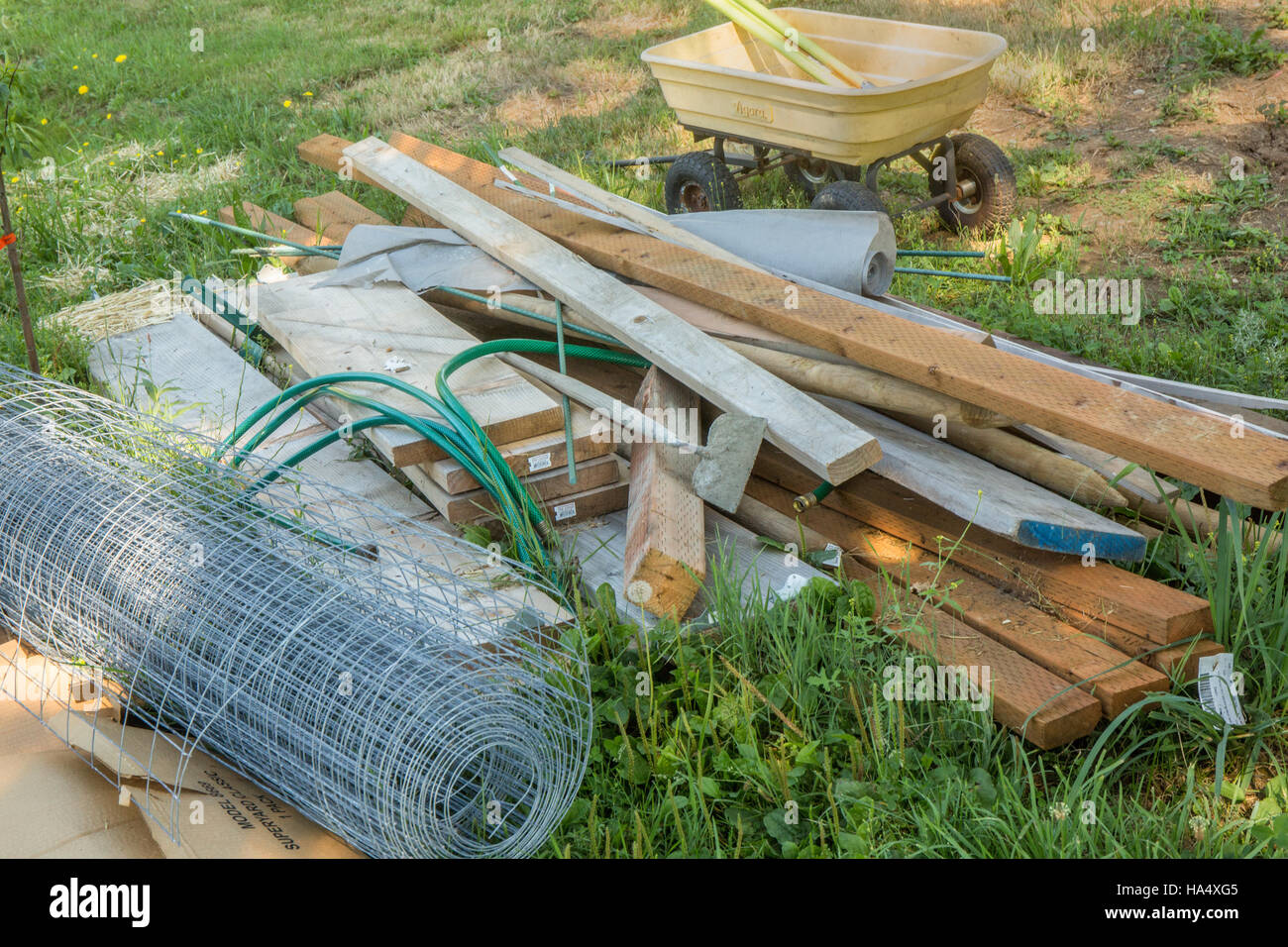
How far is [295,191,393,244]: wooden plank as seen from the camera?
A: 5.39 meters

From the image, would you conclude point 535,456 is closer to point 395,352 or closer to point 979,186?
point 395,352

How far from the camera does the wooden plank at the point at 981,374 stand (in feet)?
8.67

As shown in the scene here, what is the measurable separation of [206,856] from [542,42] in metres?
8.69

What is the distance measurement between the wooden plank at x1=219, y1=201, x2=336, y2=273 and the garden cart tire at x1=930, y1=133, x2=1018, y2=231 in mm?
3229

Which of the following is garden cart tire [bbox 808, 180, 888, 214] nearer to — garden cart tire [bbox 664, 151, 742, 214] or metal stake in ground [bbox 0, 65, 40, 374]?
garden cart tire [bbox 664, 151, 742, 214]

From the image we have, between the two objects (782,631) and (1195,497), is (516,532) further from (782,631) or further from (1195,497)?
(1195,497)

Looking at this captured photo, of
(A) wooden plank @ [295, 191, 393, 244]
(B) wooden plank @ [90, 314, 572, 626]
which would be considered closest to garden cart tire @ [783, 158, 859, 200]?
(A) wooden plank @ [295, 191, 393, 244]

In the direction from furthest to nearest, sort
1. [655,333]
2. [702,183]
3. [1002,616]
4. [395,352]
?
[702,183] < [395,352] < [655,333] < [1002,616]

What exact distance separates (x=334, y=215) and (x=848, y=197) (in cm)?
270

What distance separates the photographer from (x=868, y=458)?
3.01m

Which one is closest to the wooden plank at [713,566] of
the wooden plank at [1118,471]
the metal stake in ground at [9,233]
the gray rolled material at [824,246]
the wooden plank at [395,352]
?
the wooden plank at [395,352]

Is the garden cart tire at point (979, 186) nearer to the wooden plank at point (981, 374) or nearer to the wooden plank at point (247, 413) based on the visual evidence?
the wooden plank at point (981, 374)

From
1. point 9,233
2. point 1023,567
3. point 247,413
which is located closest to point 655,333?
point 1023,567

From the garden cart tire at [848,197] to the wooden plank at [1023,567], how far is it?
2.02 m
